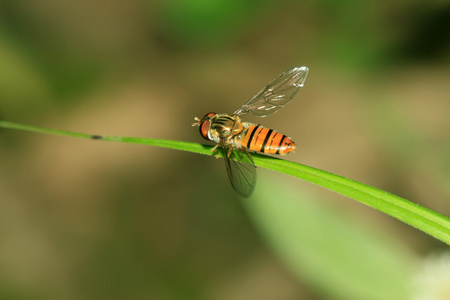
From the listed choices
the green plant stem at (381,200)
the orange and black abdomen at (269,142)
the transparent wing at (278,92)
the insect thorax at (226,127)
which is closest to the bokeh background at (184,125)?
the transparent wing at (278,92)

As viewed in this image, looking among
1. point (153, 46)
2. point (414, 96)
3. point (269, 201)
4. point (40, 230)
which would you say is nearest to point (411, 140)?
point (414, 96)

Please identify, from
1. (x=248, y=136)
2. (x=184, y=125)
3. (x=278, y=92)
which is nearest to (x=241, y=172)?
(x=248, y=136)

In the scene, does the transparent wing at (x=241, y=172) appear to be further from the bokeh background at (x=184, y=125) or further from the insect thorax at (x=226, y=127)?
the bokeh background at (x=184, y=125)

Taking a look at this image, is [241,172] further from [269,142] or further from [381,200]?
[381,200]

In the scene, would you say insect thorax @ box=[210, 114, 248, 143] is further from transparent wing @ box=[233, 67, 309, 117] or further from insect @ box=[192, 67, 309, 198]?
transparent wing @ box=[233, 67, 309, 117]

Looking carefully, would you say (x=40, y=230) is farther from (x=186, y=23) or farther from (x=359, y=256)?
(x=359, y=256)

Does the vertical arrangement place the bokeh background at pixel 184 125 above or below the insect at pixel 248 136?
above
